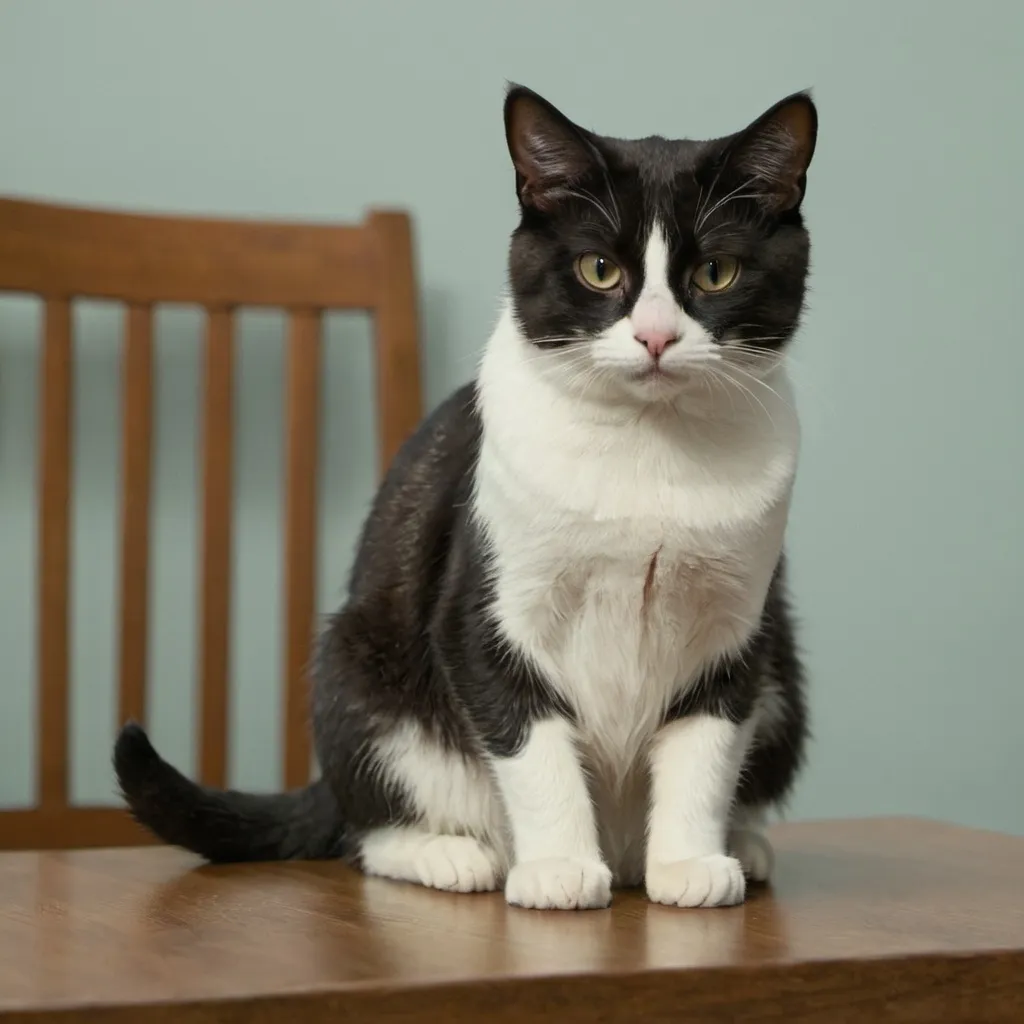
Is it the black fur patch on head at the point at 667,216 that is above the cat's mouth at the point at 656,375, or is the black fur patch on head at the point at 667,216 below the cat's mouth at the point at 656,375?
above

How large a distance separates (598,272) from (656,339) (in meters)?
0.07

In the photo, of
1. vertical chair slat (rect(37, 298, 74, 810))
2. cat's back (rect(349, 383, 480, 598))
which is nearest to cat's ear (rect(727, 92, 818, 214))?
cat's back (rect(349, 383, 480, 598))

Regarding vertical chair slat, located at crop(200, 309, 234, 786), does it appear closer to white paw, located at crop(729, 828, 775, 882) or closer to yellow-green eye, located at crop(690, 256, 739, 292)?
white paw, located at crop(729, 828, 775, 882)

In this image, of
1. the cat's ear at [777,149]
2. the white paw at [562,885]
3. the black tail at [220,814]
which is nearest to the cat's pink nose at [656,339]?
the cat's ear at [777,149]

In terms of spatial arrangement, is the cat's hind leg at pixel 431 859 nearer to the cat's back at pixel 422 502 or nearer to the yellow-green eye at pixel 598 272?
the cat's back at pixel 422 502

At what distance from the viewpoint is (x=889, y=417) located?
5.90 ft

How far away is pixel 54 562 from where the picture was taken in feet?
4.83

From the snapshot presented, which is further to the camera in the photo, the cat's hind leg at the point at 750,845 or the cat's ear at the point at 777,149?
the cat's hind leg at the point at 750,845

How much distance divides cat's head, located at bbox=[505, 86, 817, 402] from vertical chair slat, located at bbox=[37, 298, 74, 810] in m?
0.70

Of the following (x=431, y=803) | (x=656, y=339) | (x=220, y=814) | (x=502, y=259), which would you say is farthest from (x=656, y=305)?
(x=502, y=259)

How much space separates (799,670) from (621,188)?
432mm

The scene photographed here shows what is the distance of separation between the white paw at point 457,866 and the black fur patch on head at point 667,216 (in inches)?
14.0

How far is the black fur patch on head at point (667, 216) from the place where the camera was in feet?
2.92

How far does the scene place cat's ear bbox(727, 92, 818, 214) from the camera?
35.7 inches
